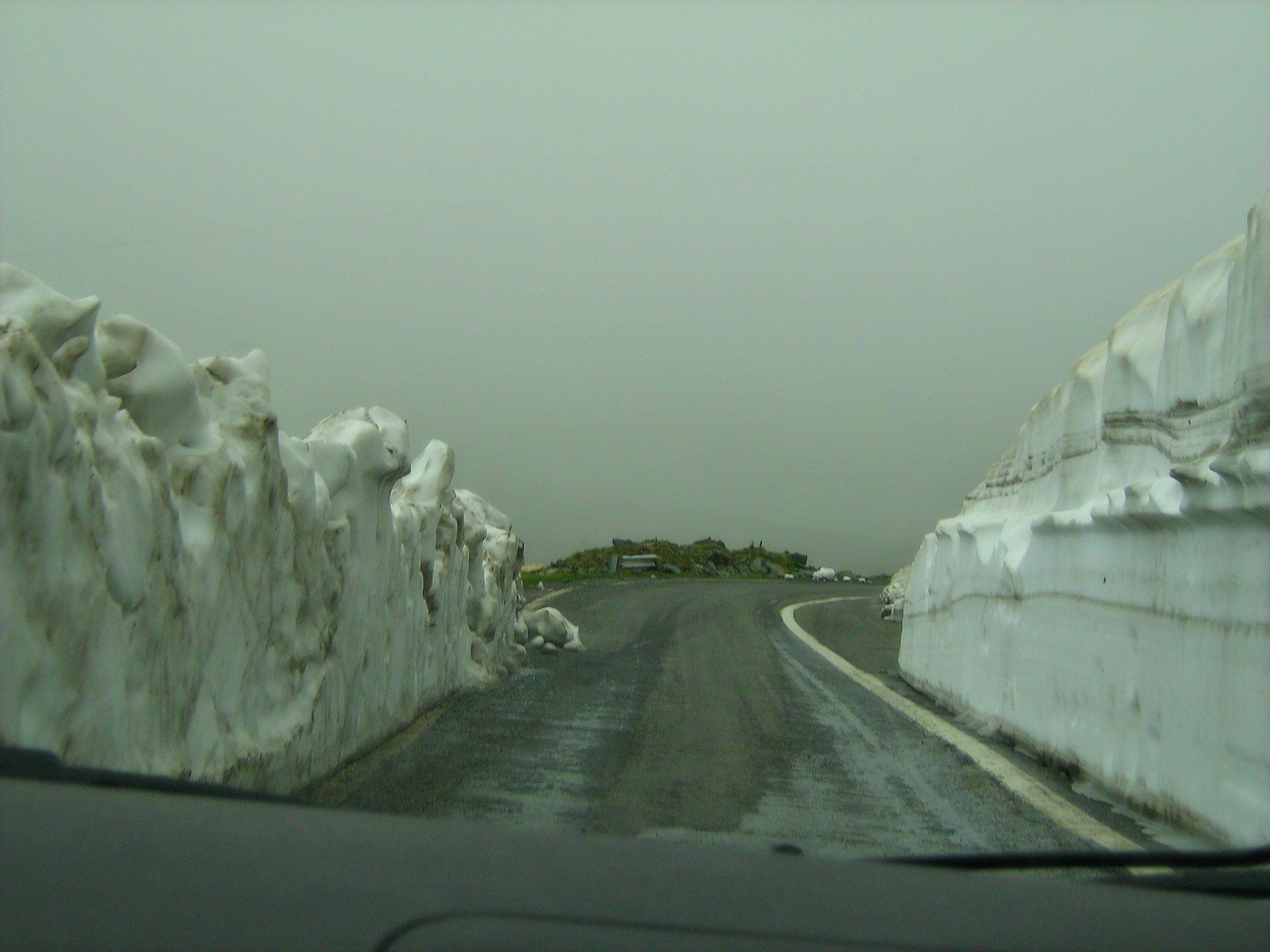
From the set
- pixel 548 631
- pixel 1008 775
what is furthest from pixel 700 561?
pixel 1008 775

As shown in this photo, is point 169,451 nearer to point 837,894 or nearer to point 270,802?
point 270,802

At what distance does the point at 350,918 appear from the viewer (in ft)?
5.28

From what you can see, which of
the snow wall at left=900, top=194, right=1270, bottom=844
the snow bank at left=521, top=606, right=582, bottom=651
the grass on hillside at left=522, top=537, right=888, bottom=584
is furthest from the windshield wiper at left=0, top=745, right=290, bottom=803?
the grass on hillside at left=522, top=537, right=888, bottom=584

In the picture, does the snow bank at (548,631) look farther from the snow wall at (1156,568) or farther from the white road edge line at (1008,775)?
the snow wall at (1156,568)

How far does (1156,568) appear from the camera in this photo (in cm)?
675

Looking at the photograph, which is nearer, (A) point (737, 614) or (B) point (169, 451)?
(B) point (169, 451)

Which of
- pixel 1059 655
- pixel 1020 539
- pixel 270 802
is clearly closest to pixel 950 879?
pixel 270 802

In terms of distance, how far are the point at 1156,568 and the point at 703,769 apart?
9.16ft

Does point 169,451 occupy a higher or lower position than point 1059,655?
higher

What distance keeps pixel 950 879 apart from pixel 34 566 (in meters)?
3.20

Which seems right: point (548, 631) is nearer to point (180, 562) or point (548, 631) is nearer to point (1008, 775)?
point (1008, 775)

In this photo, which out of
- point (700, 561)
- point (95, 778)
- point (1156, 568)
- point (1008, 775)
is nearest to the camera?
point (95, 778)

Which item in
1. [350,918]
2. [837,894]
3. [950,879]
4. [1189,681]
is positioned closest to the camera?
[350,918]

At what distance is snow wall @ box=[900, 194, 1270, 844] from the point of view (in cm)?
565
